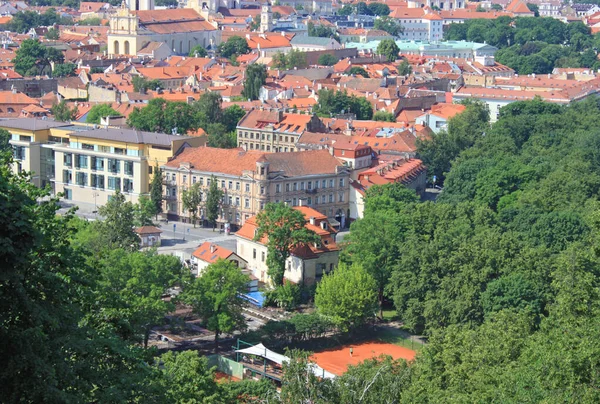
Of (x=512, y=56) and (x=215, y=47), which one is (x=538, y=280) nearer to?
(x=512, y=56)

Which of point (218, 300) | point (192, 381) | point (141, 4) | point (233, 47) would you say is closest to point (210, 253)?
point (218, 300)

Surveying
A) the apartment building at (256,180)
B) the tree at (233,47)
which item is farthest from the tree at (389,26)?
the apartment building at (256,180)

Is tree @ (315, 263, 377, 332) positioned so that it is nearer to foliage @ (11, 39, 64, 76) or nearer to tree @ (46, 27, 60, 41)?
foliage @ (11, 39, 64, 76)

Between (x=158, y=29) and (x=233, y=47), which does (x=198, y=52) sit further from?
(x=158, y=29)

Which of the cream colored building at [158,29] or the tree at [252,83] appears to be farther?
the cream colored building at [158,29]

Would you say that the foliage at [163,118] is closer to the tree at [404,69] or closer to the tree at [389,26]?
the tree at [404,69]
